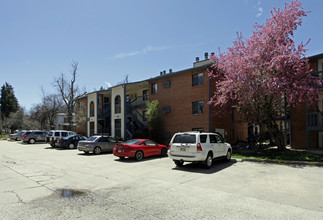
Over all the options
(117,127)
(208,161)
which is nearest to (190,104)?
(117,127)

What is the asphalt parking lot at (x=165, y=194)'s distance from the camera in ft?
16.7

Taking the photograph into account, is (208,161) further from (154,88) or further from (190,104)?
(154,88)

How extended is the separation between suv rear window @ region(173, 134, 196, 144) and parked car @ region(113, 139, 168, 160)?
3563 mm

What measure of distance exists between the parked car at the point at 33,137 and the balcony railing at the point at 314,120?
30.6m

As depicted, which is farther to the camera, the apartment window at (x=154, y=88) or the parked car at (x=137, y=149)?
the apartment window at (x=154, y=88)

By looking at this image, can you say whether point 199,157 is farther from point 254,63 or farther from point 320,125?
point 320,125

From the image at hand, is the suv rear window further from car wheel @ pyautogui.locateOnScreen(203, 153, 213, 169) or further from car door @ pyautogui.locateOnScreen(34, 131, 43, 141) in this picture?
car door @ pyautogui.locateOnScreen(34, 131, 43, 141)

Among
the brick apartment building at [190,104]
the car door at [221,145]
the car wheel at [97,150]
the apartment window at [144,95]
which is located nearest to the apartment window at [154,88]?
the brick apartment building at [190,104]

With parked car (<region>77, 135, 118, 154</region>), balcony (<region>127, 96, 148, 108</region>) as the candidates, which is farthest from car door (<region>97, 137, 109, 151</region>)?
balcony (<region>127, 96, 148, 108</region>)

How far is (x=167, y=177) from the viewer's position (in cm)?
913

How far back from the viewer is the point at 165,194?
261 inches

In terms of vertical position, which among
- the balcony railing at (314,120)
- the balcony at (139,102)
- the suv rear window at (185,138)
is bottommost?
the suv rear window at (185,138)

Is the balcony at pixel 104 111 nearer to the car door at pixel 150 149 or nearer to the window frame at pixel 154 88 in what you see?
the window frame at pixel 154 88

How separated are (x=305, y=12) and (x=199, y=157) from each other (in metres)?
12.3
